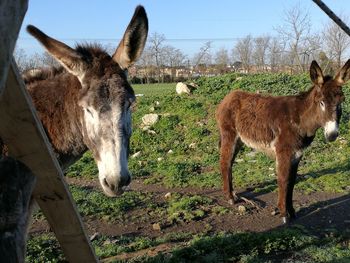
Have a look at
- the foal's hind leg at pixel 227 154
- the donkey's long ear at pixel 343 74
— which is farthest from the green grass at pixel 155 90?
the donkey's long ear at pixel 343 74

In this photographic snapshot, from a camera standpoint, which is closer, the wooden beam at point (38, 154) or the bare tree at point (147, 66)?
A: the wooden beam at point (38, 154)

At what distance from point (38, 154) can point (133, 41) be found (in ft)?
4.11

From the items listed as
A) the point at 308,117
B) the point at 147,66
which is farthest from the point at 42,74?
the point at 147,66

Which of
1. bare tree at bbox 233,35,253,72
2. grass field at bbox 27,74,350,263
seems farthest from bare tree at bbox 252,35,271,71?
grass field at bbox 27,74,350,263

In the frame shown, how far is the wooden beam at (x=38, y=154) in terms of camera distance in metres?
1.50

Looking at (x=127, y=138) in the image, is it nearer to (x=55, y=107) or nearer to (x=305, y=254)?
(x=55, y=107)

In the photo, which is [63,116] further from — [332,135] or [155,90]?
[155,90]

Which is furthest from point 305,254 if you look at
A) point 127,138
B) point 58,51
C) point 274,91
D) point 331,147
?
point 274,91

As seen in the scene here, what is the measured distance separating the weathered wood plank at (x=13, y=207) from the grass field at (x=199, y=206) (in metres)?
3.32

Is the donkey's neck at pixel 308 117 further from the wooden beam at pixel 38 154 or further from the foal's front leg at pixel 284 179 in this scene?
the wooden beam at pixel 38 154

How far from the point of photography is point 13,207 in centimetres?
106

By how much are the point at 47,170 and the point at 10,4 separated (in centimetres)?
89

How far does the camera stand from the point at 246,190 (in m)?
7.75

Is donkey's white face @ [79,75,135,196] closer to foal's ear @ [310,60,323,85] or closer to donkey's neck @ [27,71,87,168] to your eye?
donkey's neck @ [27,71,87,168]
